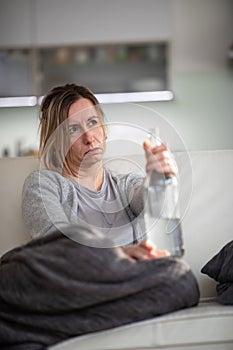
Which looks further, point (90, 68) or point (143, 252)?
point (90, 68)

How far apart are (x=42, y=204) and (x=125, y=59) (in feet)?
10.4

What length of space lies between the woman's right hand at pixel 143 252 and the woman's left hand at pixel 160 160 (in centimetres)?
19

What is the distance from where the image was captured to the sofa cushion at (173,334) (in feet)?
5.01

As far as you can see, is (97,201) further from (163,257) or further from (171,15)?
(171,15)

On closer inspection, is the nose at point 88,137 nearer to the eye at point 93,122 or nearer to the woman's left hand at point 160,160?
the eye at point 93,122

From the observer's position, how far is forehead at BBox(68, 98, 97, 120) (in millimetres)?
1945

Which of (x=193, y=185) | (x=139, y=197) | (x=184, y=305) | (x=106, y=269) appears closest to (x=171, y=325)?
(x=184, y=305)

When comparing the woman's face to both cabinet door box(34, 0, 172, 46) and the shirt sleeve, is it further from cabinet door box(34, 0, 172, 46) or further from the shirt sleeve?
cabinet door box(34, 0, 172, 46)

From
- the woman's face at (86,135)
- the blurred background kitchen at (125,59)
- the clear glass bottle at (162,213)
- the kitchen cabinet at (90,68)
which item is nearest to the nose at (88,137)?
the woman's face at (86,135)

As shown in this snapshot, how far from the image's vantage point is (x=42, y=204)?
188cm

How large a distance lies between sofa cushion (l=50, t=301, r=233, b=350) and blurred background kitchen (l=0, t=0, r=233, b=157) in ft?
10.6

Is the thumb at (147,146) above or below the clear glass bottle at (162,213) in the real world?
above

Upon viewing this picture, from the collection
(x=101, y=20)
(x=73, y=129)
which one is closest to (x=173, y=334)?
(x=73, y=129)

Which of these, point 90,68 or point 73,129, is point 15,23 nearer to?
point 90,68
